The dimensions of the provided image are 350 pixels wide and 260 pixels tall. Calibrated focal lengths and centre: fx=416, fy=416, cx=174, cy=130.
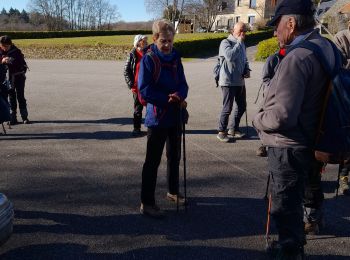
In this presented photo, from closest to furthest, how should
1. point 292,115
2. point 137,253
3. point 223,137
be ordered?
point 292,115, point 137,253, point 223,137

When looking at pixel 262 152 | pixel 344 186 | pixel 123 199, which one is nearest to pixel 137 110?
pixel 262 152

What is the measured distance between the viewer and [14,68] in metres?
8.63

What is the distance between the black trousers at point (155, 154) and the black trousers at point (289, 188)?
140 centimetres

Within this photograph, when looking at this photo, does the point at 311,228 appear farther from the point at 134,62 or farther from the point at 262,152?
the point at 134,62

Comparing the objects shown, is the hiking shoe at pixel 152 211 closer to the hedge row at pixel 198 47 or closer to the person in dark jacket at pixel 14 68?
the person in dark jacket at pixel 14 68

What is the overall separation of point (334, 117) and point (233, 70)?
434 centimetres

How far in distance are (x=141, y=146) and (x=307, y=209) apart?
3.81 metres

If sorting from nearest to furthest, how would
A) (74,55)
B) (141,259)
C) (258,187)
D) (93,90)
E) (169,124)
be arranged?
(141,259) → (169,124) → (258,187) → (93,90) → (74,55)

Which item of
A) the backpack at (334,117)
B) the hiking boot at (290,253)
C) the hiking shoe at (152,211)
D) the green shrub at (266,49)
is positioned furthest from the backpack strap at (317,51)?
the green shrub at (266,49)

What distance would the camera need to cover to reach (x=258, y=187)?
5352 millimetres

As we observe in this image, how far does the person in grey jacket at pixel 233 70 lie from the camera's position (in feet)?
23.5

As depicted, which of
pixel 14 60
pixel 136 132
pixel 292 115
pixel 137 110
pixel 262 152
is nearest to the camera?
pixel 292 115

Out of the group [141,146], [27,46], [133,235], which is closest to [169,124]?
[133,235]

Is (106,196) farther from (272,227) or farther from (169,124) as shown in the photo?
(272,227)
